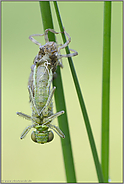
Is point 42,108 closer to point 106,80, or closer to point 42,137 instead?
point 42,137

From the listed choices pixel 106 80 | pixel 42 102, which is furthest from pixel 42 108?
pixel 106 80

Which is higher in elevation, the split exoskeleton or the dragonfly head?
the split exoskeleton

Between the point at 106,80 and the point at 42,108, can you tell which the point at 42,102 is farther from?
the point at 106,80

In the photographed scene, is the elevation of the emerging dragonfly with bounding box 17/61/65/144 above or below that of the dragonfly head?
above

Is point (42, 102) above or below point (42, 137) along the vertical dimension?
above

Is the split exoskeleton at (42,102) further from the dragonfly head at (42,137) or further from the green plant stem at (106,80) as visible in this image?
the green plant stem at (106,80)

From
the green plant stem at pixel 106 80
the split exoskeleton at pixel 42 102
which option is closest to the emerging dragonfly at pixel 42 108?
the split exoskeleton at pixel 42 102

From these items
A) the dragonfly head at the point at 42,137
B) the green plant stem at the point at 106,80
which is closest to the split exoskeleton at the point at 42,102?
the dragonfly head at the point at 42,137

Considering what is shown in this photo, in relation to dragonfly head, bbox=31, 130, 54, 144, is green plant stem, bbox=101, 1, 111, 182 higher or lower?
higher

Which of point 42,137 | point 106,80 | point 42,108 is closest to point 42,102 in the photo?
point 42,108

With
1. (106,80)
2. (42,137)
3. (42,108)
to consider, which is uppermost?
(106,80)

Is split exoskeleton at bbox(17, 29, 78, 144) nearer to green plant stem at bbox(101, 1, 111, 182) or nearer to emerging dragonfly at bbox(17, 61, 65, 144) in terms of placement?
emerging dragonfly at bbox(17, 61, 65, 144)

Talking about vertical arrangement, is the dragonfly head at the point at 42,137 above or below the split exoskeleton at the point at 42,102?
below

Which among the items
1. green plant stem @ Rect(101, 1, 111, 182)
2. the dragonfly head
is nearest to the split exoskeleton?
the dragonfly head
